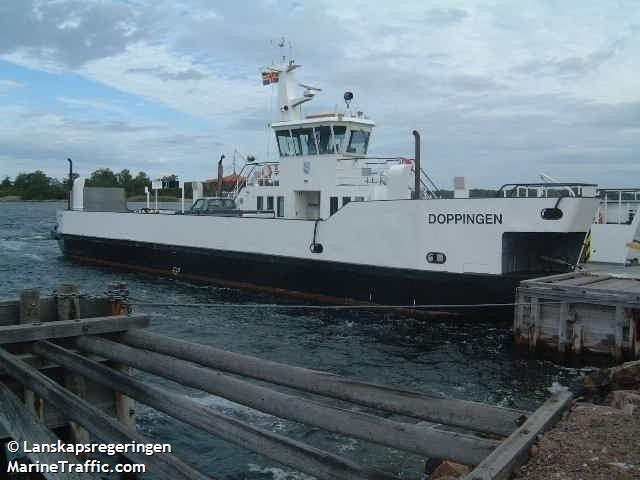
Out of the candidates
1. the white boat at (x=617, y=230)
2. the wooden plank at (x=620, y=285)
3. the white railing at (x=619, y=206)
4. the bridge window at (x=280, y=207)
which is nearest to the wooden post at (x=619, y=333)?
the wooden plank at (x=620, y=285)

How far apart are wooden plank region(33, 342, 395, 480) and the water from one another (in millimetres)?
2795

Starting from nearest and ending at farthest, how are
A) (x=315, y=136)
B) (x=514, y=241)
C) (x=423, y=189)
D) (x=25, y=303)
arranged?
(x=25, y=303)
(x=514, y=241)
(x=423, y=189)
(x=315, y=136)

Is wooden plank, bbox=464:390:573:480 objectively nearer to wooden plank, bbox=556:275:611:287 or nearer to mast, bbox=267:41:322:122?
wooden plank, bbox=556:275:611:287

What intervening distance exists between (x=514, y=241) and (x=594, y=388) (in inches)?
309

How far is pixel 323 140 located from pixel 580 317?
29.4 feet

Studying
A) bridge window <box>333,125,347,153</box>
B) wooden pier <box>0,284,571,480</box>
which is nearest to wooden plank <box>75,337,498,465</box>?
wooden pier <box>0,284,571,480</box>

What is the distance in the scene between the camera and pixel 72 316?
513 centimetres

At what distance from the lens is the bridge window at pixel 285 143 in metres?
17.8

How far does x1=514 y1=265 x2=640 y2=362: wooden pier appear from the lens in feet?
32.1

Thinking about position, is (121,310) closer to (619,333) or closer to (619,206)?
(619,333)

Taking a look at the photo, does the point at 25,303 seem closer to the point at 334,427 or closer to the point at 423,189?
the point at 334,427

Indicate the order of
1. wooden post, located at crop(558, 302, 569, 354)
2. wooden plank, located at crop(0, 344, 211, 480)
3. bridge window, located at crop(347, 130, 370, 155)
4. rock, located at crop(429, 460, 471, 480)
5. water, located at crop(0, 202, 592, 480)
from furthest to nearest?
bridge window, located at crop(347, 130, 370, 155) → wooden post, located at crop(558, 302, 569, 354) → water, located at crop(0, 202, 592, 480) → rock, located at crop(429, 460, 471, 480) → wooden plank, located at crop(0, 344, 211, 480)

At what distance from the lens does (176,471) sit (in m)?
3.20

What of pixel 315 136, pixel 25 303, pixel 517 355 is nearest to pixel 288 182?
pixel 315 136
